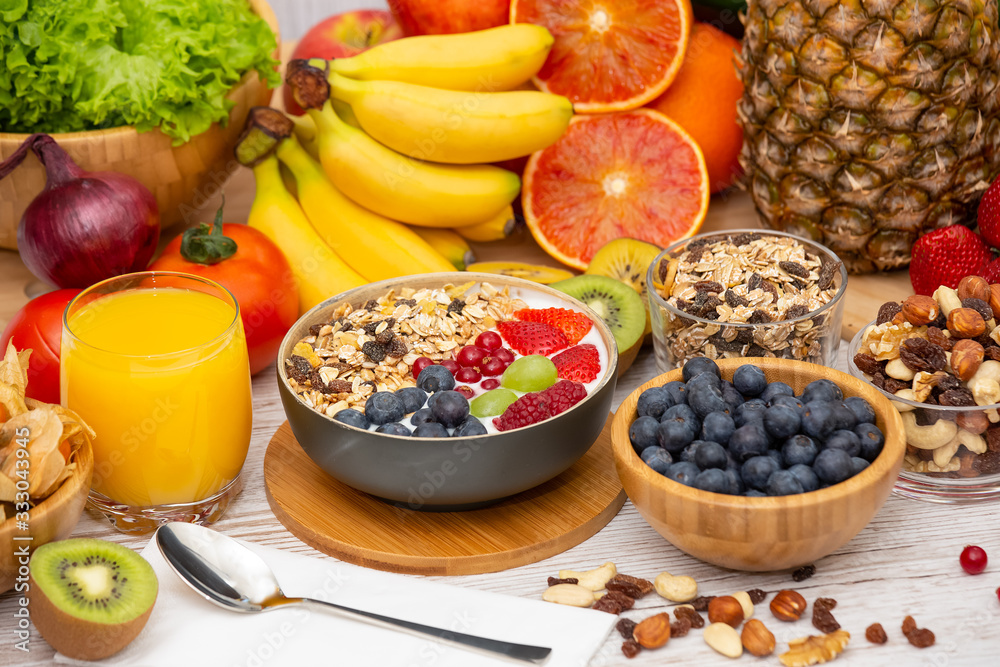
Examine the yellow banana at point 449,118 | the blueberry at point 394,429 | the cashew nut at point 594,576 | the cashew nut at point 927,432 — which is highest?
the yellow banana at point 449,118

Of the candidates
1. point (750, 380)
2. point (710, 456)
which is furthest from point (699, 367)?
point (710, 456)

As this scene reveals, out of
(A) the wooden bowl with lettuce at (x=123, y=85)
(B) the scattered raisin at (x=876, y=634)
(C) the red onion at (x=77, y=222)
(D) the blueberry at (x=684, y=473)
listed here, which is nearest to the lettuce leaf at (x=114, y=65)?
(A) the wooden bowl with lettuce at (x=123, y=85)

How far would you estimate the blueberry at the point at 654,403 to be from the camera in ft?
3.82

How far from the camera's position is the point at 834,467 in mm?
1036

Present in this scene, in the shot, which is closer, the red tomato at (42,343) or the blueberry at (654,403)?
the blueberry at (654,403)

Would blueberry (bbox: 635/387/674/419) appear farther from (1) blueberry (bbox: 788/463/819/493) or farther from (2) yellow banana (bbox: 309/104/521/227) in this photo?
(2) yellow banana (bbox: 309/104/521/227)

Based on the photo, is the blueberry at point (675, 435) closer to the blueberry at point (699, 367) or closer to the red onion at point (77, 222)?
the blueberry at point (699, 367)

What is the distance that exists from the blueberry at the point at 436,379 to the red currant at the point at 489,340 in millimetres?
91

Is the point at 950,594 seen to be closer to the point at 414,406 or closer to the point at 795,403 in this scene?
the point at 795,403

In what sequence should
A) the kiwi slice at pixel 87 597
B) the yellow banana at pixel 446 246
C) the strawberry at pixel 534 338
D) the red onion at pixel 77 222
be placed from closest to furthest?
the kiwi slice at pixel 87 597, the strawberry at pixel 534 338, the red onion at pixel 77 222, the yellow banana at pixel 446 246

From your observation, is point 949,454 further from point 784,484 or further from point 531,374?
point 531,374

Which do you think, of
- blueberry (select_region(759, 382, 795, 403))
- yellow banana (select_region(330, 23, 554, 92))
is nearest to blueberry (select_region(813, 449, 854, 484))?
blueberry (select_region(759, 382, 795, 403))

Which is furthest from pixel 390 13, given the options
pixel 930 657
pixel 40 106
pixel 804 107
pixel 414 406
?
pixel 930 657

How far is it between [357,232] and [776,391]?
884 millimetres
